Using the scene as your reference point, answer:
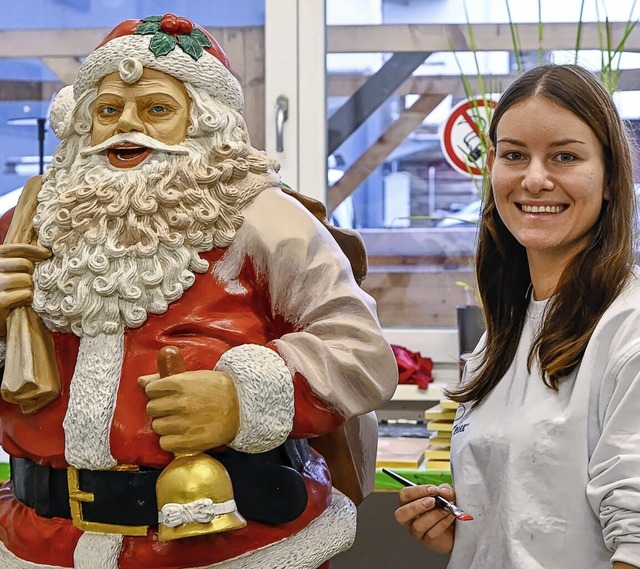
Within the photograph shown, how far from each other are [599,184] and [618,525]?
392 millimetres

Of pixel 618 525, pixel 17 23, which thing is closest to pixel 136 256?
pixel 618 525

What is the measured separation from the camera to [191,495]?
1.19 meters

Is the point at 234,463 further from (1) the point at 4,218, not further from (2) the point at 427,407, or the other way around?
(2) the point at 427,407

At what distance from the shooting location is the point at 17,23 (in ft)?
9.21

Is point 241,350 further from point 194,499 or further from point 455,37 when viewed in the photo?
point 455,37

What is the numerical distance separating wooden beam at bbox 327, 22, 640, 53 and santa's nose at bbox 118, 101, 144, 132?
1473 mm

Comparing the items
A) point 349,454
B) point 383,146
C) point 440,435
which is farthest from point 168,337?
point 383,146

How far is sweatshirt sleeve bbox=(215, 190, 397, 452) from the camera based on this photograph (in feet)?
4.14

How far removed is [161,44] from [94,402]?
460 mm

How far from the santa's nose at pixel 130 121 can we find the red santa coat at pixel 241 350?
174 mm

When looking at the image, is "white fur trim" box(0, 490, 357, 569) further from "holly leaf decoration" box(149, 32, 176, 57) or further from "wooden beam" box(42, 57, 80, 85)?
"wooden beam" box(42, 57, 80, 85)

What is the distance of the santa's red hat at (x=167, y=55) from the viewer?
136cm

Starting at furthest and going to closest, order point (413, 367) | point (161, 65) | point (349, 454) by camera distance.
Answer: point (413, 367) → point (349, 454) → point (161, 65)

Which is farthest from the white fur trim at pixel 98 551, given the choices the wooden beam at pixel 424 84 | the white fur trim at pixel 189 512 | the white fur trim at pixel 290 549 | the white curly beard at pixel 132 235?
the wooden beam at pixel 424 84
